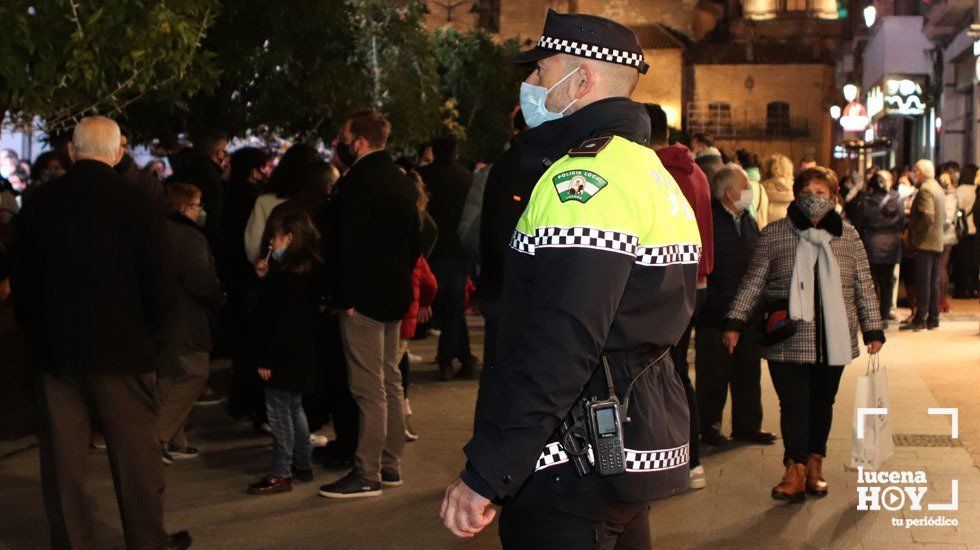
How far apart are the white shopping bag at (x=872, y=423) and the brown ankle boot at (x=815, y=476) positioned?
0.97ft

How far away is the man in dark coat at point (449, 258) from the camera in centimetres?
1248

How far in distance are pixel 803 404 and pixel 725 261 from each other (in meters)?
1.62

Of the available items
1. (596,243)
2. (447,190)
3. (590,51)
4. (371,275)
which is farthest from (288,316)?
(447,190)

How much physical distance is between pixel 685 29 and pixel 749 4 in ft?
14.6

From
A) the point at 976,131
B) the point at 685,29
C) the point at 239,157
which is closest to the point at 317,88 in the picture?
the point at 239,157

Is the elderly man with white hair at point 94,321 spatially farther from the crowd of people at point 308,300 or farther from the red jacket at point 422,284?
the red jacket at point 422,284

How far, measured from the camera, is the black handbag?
7680mm

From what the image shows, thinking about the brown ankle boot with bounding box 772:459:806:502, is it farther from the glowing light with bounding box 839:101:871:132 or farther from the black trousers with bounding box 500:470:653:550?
the glowing light with bounding box 839:101:871:132

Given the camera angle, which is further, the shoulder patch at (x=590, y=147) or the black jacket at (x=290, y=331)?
the black jacket at (x=290, y=331)

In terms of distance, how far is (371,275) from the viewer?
7.63 m

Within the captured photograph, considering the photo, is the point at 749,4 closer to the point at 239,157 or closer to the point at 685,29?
the point at 685,29

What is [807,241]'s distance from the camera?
7.78 meters

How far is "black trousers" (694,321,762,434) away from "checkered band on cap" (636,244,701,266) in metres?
5.90

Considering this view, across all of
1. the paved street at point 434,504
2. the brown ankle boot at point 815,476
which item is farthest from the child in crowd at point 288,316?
the brown ankle boot at point 815,476
